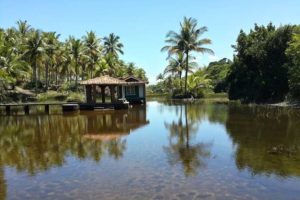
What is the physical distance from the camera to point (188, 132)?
19.5 m

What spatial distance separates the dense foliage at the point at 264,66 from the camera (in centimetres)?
3738

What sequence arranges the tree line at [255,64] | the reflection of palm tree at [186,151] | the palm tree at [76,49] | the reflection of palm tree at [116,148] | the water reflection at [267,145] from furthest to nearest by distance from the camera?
the palm tree at [76,49]
the tree line at [255,64]
the reflection of palm tree at [116,148]
the reflection of palm tree at [186,151]
the water reflection at [267,145]

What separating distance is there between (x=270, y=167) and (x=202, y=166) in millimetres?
1890

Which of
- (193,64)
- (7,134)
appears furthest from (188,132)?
(193,64)

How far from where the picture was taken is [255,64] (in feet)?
141

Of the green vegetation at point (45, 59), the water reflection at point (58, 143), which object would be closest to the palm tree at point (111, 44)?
the green vegetation at point (45, 59)

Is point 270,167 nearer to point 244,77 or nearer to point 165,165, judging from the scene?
point 165,165

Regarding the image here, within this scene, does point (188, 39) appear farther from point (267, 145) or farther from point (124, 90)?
point (267, 145)

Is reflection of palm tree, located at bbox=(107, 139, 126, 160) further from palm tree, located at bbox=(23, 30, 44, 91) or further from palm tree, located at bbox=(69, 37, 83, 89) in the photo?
palm tree, located at bbox=(69, 37, 83, 89)

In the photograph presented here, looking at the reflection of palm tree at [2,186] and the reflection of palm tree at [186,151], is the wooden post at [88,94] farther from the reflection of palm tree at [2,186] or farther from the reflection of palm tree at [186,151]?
the reflection of palm tree at [2,186]

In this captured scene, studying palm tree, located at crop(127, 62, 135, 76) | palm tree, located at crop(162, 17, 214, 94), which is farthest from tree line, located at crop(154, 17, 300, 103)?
palm tree, located at crop(127, 62, 135, 76)

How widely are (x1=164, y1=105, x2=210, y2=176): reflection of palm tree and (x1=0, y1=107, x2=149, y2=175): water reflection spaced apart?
1.91 metres

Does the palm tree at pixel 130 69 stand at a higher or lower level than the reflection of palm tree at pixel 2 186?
higher

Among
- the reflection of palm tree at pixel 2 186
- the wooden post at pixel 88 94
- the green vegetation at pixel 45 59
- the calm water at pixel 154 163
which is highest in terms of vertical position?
the green vegetation at pixel 45 59
